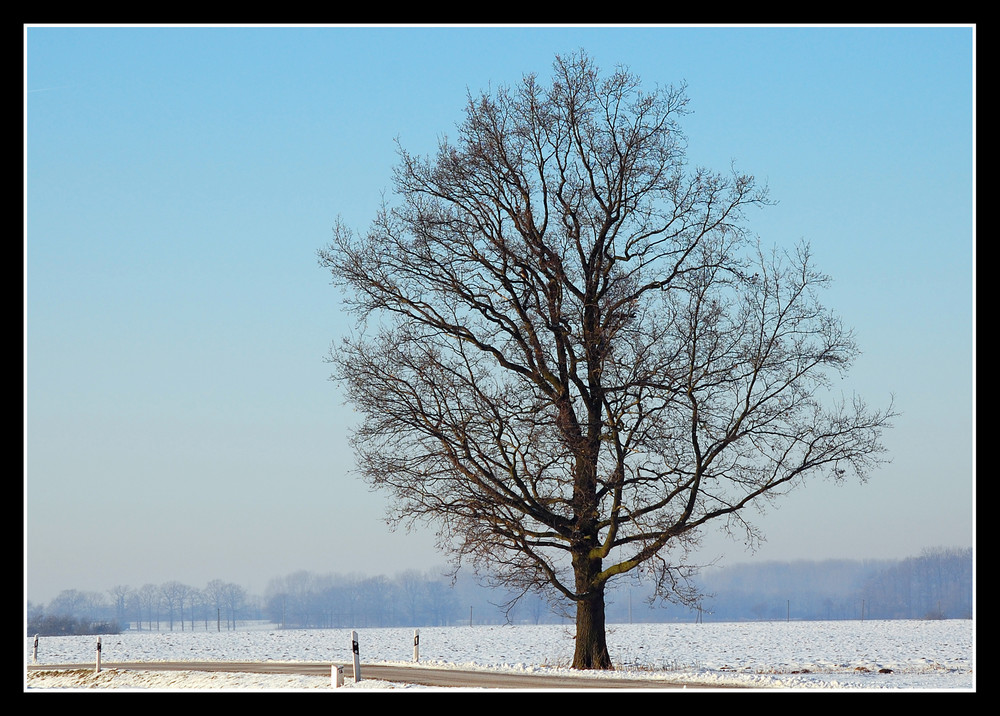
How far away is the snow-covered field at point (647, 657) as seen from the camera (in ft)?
60.1

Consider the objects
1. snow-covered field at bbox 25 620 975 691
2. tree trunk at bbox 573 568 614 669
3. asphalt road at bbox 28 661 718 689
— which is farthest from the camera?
tree trunk at bbox 573 568 614 669

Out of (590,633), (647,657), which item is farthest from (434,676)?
(647,657)

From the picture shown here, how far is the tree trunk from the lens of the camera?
22344 mm

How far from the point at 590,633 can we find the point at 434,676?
14.6 ft

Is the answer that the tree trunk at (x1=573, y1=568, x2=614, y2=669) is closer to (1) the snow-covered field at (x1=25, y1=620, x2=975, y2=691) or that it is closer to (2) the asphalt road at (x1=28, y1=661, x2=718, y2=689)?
(1) the snow-covered field at (x1=25, y1=620, x2=975, y2=691)

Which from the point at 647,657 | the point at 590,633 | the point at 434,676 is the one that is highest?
the point at 590,633

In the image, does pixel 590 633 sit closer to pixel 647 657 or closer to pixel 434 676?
pixel 434 676

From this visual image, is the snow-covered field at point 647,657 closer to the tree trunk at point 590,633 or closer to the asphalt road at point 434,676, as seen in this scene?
the tree trunk at point 590,633

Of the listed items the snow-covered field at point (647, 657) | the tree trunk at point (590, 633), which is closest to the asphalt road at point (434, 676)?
the snow-covered field at point (647, 657)

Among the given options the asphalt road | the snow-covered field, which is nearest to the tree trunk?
the snow-covered field

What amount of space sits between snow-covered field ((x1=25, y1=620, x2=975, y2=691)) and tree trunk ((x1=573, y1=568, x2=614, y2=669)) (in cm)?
71

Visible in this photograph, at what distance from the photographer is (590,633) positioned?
22453 mm

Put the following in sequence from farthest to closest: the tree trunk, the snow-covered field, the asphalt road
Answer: the tree trunk, the snow-covered field, the asphalt road
